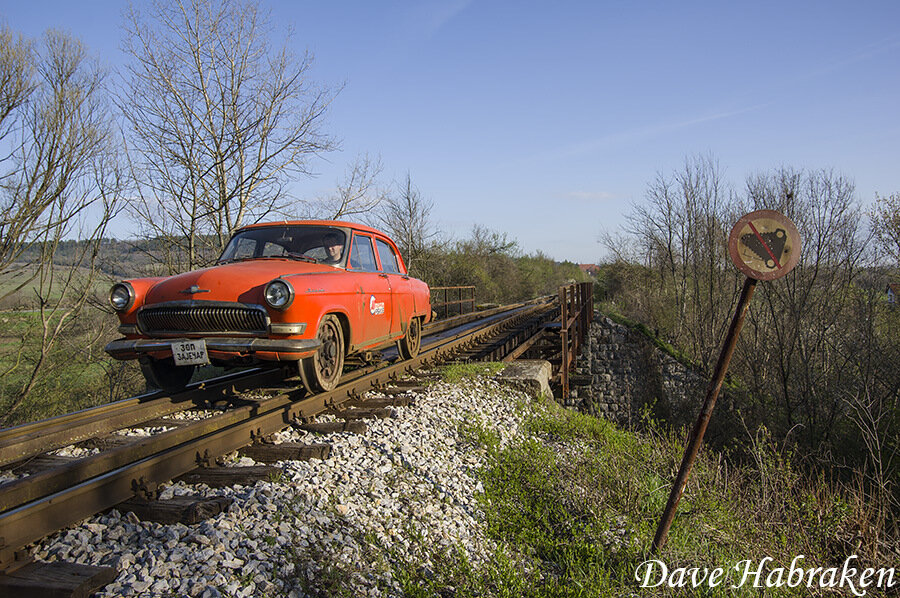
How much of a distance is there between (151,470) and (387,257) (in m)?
4.84

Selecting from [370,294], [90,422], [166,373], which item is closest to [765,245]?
[370,294]

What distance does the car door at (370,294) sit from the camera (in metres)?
6.31

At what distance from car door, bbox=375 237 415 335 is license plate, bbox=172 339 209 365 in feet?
9.60

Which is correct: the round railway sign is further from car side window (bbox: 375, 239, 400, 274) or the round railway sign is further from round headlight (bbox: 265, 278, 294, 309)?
car side window (bbox: 375, 239, 400, 274)

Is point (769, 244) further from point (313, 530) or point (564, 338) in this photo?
point (564, 338)

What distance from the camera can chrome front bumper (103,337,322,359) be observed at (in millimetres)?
4758

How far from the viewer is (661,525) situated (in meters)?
3.46

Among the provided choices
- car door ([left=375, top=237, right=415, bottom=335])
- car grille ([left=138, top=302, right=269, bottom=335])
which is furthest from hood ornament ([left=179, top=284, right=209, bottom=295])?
car door ([left=375, top=237, right=415, bottom=335])

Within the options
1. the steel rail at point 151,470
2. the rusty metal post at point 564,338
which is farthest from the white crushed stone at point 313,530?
the rusty metal post at point 564,338

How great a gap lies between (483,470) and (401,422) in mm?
1009

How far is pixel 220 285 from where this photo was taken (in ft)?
16.4

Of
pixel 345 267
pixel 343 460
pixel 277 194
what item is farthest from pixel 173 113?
pixel 343 460

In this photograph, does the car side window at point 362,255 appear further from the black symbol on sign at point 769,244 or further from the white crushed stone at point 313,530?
the black symbol on sign at point 769,244

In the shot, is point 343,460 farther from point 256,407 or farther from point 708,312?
point 708,312
